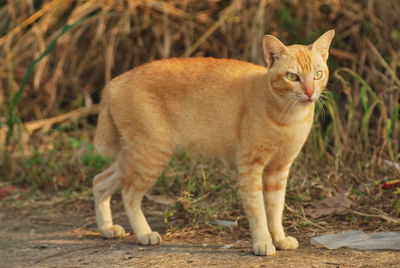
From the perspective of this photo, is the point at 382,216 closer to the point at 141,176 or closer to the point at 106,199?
the point at 141,176

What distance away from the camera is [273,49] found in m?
3.35

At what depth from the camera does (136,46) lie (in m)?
6.73

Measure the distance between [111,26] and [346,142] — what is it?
309cm

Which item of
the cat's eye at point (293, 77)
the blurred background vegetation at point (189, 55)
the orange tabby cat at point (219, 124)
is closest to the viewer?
the cat's eye at point (293, 77)

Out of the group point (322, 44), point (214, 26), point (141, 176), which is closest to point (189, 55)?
point (214, 26)

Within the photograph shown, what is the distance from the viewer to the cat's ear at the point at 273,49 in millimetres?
3326

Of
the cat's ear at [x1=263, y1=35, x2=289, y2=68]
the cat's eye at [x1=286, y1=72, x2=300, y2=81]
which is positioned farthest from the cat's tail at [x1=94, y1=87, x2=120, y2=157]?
the cat's eye at [x1=286, y1=72, x2=300, y2=81]

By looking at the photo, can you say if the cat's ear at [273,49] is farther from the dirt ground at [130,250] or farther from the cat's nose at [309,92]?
the dirt ground at [130,250]

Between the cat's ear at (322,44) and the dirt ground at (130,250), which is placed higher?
the cat's ear at (322,44)

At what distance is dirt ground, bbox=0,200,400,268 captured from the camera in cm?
314

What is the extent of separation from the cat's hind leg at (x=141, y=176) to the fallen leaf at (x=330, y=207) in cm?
106

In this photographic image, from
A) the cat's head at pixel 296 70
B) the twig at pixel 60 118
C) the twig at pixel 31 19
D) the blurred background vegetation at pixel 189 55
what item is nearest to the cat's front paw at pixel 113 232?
the blurred background vegetation at pixel 189 55

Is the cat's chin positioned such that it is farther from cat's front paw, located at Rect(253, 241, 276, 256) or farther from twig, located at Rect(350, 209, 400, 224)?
twig, located at Rect(350, 209, 400, 224)

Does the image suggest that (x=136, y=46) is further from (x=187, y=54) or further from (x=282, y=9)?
(x=282, y=9)
